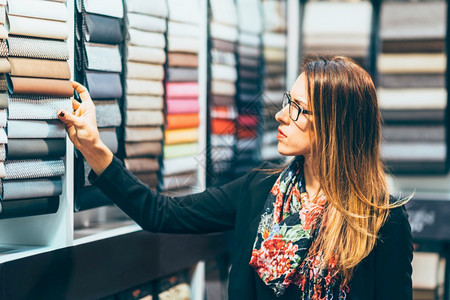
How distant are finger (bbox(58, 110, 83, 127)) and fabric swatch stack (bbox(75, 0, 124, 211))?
173mm

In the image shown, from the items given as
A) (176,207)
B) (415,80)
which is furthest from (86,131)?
(415,80)

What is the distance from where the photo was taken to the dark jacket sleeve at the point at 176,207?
1888mm

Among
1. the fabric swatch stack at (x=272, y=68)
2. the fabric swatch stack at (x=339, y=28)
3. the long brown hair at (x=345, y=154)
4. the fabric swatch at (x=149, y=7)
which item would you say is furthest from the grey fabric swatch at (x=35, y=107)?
the fabric swatch stack at (x=339, y=28)

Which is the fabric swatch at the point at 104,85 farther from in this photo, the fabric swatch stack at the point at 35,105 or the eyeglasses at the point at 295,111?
the eyeglasses at the point at 295,111

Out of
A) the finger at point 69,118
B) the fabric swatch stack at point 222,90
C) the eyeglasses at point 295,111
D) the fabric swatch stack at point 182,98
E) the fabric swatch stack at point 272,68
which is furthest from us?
the fabric swatch stack at point 272,68

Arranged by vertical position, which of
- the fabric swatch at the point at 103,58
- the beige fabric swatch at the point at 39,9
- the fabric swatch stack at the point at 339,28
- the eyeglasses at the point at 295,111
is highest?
the fabric swatch stack at the point at 339,28

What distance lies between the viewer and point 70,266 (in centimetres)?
185

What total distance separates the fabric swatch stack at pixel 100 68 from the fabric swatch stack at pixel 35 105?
0.31ft

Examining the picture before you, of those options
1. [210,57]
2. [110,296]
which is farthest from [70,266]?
[210,57]

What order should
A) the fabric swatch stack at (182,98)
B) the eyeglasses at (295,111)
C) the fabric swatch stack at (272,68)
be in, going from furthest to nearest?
the fabric swatch stack at (272,68) < the fabric swatch stack at (182,98) < the eyeglasses at (295,111)

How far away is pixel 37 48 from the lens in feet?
5.57

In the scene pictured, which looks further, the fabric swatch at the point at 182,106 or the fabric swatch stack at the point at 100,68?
the fabric swatch at the point at 182,106

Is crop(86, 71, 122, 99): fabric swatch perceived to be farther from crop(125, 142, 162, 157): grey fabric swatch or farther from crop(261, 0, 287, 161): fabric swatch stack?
crop(261, 0, 287, 161): fabric swatch stack

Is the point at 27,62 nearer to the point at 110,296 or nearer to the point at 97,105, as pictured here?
the point at 97,105
